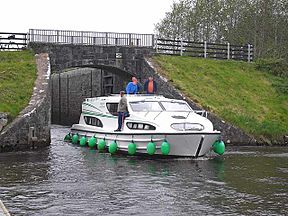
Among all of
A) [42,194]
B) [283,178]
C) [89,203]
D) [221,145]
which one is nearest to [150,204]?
[89,203]

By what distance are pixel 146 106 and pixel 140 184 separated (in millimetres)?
7476

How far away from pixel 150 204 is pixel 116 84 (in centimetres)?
2380

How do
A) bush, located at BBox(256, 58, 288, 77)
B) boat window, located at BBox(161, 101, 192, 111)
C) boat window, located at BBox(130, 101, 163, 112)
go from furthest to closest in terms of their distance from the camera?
bush, located at BBox(256, 58, 288, 77), boat window, located at BBox(161, 101, 192, 111), boat window, located at BBox(130, 101, 163, 112)

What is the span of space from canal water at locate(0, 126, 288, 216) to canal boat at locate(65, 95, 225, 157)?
491 mm

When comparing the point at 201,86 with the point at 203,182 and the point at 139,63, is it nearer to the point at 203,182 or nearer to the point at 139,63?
the point at 139,63

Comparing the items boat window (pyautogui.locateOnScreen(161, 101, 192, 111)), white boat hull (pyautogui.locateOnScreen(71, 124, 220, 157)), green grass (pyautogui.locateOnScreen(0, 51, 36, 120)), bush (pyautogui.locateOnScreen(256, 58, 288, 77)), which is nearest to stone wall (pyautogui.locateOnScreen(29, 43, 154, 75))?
green grass (pyautogui.locateOnScreen(0, 51, 36, 120))

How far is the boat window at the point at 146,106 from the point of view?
851 inches

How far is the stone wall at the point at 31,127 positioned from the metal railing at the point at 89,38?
6400mm

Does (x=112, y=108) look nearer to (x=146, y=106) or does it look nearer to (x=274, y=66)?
(x=146, y=106)

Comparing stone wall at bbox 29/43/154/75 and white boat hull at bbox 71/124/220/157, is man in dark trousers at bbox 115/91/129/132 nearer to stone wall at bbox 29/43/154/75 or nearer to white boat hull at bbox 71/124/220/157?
white boat hull at bbox 71/124/220/157

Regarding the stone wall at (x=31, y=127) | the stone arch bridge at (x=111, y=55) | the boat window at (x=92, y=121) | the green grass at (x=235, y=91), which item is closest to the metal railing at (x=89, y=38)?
the stone arch bridge at (x=111, y=55)

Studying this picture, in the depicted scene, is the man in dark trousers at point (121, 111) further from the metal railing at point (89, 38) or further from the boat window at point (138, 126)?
the metal railing at point (89, 38)

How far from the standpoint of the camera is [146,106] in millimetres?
21844

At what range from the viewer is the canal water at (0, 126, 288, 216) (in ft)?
38.7
